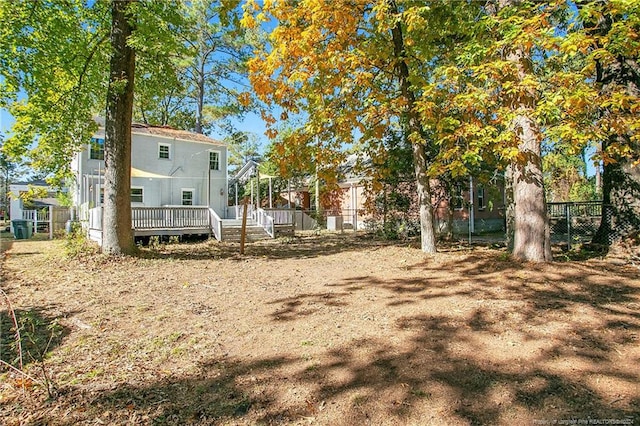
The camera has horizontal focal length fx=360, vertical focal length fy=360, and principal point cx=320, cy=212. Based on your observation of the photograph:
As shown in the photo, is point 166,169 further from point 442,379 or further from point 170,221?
point 442,379

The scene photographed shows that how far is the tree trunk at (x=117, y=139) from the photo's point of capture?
9.31m

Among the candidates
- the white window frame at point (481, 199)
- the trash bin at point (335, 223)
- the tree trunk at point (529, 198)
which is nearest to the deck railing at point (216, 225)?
the trash bin at point (335, 223)

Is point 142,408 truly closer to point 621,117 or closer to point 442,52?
point 621,117

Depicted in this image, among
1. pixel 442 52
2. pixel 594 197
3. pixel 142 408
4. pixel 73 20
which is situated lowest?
pixel 142 408

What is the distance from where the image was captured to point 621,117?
6238mm

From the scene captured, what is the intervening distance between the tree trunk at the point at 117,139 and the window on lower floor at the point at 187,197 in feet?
37.2

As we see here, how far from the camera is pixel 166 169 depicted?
20.0 meters

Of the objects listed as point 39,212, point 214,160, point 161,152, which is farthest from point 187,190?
point 39,212

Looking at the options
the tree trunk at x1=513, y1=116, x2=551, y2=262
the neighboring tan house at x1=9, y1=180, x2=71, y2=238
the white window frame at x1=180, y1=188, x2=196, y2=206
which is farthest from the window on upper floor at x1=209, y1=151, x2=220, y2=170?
the tree trunk at x1=513, y1=116, x2=551, y2=262

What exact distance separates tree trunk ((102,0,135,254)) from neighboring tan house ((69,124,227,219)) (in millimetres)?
8155

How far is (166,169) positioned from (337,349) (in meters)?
18.8

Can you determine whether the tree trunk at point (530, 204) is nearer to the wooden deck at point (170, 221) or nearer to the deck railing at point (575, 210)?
the deck railing at point (575, 210)

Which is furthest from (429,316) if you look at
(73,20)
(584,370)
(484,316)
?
(73,20)

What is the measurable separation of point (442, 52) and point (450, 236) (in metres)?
6.78
